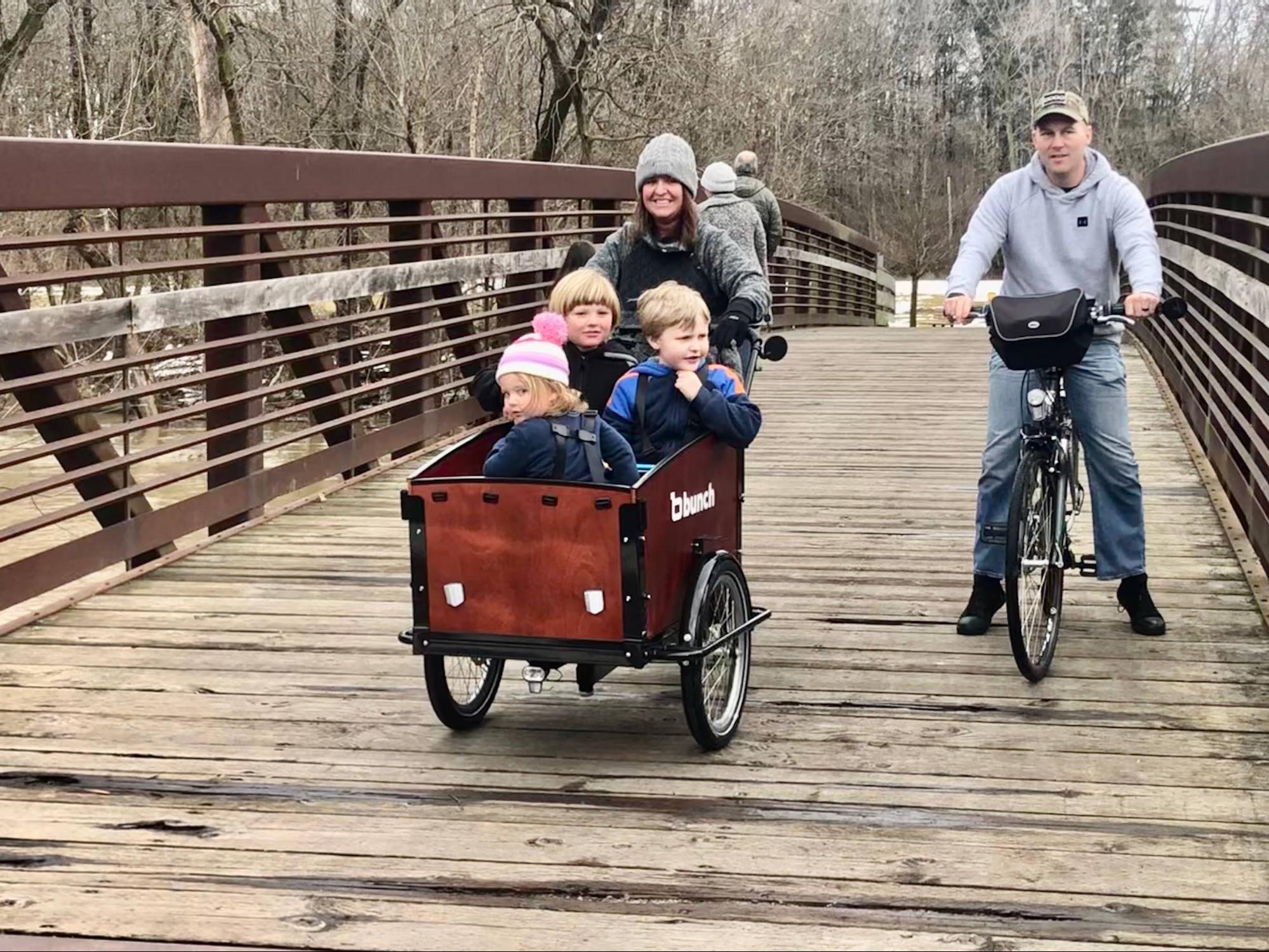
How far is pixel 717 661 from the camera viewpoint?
452 centimetres

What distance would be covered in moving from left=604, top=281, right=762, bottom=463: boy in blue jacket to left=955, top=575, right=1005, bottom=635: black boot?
1.21m

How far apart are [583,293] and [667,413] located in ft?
1.91

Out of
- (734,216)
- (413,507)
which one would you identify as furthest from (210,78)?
(413,507)

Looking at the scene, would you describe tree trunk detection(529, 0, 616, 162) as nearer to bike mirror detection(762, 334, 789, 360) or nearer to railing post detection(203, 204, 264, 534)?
railing post detection(203, 204, 264, 534)

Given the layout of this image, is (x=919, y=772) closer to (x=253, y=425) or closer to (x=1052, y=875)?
(x=1052, y=875)

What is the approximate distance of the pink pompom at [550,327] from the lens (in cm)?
473

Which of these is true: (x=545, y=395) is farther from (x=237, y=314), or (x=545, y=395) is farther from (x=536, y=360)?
(x=237, y=314)

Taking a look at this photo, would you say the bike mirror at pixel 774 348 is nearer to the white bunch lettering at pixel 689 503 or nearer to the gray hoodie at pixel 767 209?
the white bunch lettering at pixel 689 503

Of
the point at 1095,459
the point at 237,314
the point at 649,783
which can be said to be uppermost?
the point at 237,314

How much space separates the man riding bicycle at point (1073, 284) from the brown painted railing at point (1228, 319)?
82 centimetres

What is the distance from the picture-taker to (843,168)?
50344mm

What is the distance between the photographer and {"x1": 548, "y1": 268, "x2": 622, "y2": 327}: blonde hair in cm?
505

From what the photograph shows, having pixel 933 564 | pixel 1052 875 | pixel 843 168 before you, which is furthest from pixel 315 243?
pixel 843 168

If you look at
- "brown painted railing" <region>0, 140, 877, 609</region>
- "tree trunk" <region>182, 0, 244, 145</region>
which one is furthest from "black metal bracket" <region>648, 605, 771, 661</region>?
"tree trunk" <region>182, 0, 244, 145</region>
